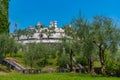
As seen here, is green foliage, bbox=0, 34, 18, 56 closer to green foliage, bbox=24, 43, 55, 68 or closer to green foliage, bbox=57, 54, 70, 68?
green foliage, bbox=24, 43, 55, 68

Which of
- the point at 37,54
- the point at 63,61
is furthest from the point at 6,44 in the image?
the point at 63,61

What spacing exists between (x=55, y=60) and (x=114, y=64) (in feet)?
106

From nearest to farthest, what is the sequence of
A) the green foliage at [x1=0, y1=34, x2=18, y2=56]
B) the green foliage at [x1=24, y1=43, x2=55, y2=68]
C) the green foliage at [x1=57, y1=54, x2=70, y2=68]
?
the green foliage at [x1=0, y1=34, x2=18, y2=56] < the green foliage at [x1=24, y1=43, x2=55, y2=68] < the green foliage at [x1=57, y1=54, x2=70, y2=68]

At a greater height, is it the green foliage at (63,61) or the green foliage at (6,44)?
the green foliage at (6,44)

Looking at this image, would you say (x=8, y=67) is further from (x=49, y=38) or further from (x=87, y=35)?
(x=49, y=38)

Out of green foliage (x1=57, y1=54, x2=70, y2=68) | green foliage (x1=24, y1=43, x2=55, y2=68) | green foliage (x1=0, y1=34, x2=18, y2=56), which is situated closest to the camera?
green foliage (x1=0, y1=34, x2=18, y2=56)

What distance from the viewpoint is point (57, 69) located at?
83.1 meters

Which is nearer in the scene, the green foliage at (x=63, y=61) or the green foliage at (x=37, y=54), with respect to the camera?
the green foliage at (x=37, y=54)

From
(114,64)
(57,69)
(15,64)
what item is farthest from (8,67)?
(114,64)

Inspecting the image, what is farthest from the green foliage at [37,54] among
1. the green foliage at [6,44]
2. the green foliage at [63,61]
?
the green foliage at [63,61]

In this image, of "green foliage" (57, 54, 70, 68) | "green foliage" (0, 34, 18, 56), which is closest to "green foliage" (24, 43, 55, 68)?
"green foliage" (0, 34, 18, 56)

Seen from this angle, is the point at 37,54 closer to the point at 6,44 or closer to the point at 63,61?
the point at 63,61

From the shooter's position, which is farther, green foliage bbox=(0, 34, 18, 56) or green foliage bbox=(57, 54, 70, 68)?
green foliage bbox=(57, 54, 70, 68)

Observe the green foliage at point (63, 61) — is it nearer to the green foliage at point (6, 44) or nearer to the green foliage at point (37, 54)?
the green foliage at point (37, 54)
